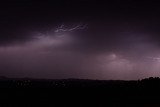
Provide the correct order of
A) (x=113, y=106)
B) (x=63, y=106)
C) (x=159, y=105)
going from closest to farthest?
(x=159, y=105)
(x=113, y=106)
(x=63, y=106)

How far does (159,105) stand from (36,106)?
560 inches

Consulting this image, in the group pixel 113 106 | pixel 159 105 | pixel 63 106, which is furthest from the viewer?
pixel 63 106

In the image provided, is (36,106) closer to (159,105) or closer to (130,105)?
(130,105)

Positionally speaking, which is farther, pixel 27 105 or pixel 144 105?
pixel 27 105

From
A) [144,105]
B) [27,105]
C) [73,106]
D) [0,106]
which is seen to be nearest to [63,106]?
[73,106]

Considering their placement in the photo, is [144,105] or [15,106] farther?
[15,106]

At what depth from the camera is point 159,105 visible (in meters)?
31.4

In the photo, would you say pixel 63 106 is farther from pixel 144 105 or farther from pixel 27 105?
pixel 144 105

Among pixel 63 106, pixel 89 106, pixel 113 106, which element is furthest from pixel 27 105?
pixel 113 106

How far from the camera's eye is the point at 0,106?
3400 cm

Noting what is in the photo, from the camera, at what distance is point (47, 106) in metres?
34.8

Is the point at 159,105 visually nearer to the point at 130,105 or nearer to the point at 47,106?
the point at 130,105

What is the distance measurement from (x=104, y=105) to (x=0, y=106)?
12.5 metres

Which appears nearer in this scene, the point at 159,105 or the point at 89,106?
the point at 159,105
